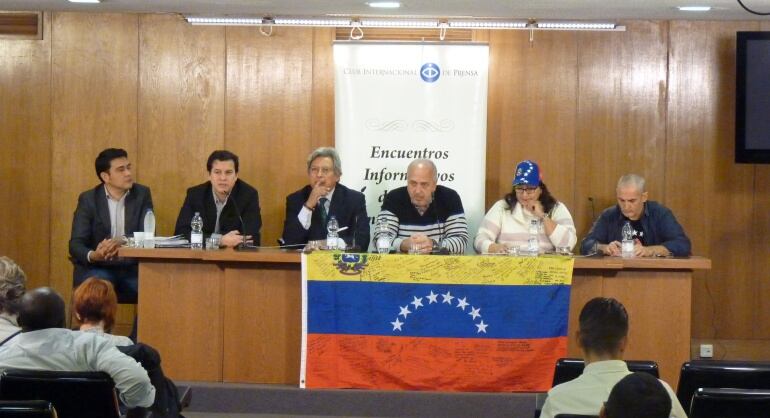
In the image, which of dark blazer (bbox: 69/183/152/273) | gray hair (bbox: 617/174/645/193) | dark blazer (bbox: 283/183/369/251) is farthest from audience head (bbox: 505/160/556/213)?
dark blazer (bbox: 69/183/152/273)

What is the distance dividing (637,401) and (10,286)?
2.76 m

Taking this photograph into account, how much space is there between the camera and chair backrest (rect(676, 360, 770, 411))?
3670 mm

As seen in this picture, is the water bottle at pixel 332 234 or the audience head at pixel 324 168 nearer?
the water bottle at pixel 332 234

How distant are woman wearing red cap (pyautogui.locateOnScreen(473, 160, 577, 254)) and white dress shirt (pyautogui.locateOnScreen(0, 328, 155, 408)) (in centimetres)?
330

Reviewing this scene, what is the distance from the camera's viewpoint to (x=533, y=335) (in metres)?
5.91

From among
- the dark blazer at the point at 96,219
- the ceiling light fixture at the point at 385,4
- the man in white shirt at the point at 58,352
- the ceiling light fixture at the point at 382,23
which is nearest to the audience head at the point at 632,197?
the ceiling light fixture at the point at 382,23

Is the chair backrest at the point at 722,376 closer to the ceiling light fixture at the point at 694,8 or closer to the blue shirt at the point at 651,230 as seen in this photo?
the blue shirt at the point at 651,230

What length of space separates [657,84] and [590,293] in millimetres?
2596

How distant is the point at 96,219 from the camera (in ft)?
22.9

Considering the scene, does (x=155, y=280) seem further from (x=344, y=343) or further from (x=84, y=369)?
(x=84, y=369)

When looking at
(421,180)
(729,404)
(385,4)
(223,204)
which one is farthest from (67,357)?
(385,4)

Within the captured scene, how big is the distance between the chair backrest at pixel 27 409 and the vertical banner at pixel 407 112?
4.71 meters

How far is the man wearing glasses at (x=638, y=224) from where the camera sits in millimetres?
6543

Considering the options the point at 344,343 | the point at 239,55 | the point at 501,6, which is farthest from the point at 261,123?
the point at 344,343
